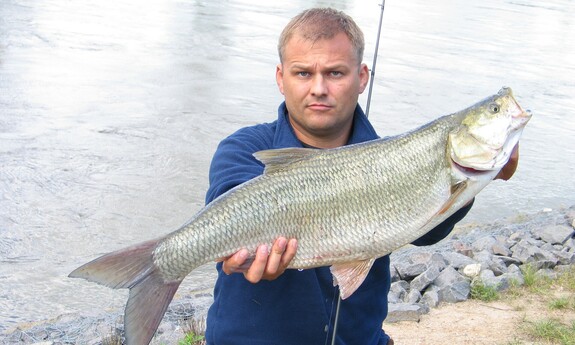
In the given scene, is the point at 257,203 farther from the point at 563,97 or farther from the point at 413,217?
the point at 563,97

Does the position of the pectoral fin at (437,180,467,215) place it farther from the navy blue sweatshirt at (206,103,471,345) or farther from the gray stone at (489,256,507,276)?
the gray stone at (489,256,507,276)

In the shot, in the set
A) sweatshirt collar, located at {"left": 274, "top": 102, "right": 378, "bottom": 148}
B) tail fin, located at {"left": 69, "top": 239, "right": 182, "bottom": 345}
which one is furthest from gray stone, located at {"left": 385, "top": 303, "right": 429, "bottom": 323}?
tail fin, located at {"left": 69, "top": 239, "right": 182, "bottom": 345}

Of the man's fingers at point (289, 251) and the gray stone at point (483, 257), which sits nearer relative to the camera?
the man's fingers at point (289, 251)

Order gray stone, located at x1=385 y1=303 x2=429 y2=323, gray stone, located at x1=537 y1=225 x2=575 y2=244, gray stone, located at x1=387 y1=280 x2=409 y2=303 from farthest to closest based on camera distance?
gray stone, located at x1=537 y1=225 x2=575 y2=244 → gray stone, located at x1=387 y1=280 x2=409 y2=303 → gray stone, located at x1=385 y1=303 x2=429 y2=323

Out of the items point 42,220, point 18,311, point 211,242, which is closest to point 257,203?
point 211,242

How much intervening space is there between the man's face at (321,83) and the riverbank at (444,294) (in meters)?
2.46

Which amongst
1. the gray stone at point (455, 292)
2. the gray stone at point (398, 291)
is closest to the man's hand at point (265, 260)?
the gray stone at point (398, 291)

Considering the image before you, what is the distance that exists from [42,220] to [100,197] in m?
0.88

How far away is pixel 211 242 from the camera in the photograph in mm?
2750

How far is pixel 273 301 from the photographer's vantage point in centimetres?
309

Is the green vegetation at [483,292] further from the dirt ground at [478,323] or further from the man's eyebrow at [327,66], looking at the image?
the man's eyebrow at [327,66]

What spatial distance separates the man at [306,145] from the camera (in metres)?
3.09

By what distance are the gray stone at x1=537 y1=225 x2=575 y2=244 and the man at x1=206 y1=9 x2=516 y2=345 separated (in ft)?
16.9

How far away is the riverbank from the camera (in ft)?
17.6
